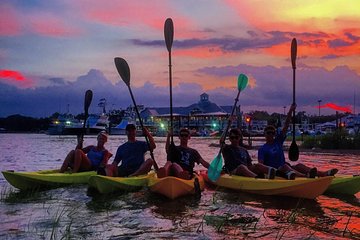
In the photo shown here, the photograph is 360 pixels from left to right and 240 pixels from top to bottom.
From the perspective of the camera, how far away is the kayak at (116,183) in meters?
9.84

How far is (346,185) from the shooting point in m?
10.1

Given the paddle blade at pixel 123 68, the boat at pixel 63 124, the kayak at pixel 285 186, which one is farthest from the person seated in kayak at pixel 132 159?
the boat at pixel 63 124

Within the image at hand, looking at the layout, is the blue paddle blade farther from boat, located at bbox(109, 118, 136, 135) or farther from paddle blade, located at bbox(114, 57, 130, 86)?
boat, located at bbox(109, 118, 136, 135)

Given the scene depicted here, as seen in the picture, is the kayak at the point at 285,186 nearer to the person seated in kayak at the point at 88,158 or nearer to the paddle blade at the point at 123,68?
the person seated in kayak at the point at 88,158

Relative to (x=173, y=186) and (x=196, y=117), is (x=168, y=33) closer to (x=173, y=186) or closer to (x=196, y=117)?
(x=173, y=186)

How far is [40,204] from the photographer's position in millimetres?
9562

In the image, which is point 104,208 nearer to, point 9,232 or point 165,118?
point 9,232

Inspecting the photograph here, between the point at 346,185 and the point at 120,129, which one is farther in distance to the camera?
the point at 120,129

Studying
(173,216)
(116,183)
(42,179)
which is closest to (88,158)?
(42,179)

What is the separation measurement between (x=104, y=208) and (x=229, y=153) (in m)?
3.51

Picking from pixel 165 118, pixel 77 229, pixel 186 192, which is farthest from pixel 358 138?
pixel 165 118

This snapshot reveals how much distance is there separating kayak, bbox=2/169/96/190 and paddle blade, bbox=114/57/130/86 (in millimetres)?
Result: 2978

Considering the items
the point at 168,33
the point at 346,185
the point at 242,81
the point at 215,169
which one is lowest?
the point at 346,185

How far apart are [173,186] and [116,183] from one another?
1462 mm
